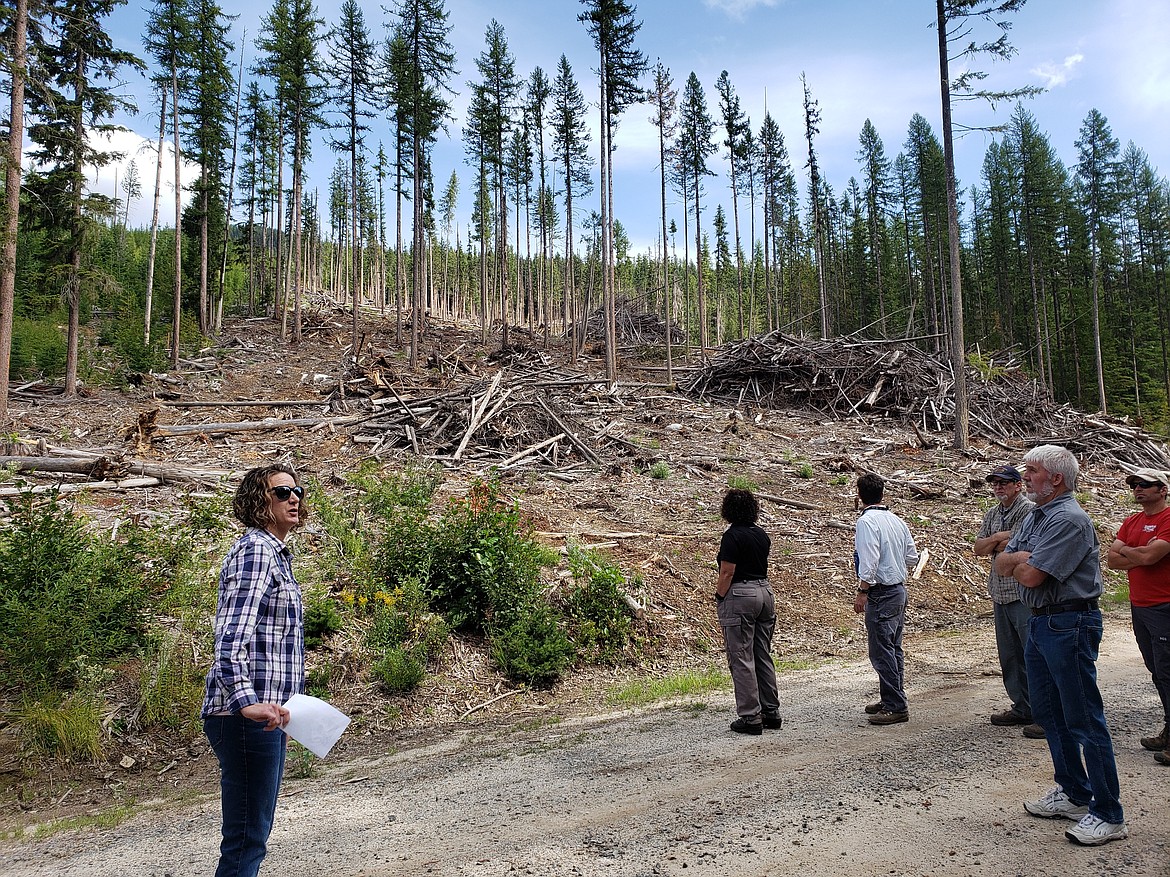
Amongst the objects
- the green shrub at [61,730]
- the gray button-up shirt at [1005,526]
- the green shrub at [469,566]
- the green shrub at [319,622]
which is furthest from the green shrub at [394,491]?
the gray button-up shirt at [1005,526]

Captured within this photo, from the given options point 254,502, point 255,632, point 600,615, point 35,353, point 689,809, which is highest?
point 35,353

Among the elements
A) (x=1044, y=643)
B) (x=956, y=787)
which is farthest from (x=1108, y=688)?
(x=1044, y=643)

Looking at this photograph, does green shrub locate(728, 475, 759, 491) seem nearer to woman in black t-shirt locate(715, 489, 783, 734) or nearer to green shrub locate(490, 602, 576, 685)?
green shrub locate(490, 602, 576, 685)

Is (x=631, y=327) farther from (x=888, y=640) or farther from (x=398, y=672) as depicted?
(x=888, y=640)

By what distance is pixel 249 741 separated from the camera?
2715 millimetres

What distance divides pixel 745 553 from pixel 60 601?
6.53 meters

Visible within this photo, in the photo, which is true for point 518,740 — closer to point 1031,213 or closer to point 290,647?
point 290,647

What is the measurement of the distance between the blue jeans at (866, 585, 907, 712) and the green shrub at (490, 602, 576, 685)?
11.4ft

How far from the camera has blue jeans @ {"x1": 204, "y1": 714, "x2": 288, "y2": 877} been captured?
2697 mm

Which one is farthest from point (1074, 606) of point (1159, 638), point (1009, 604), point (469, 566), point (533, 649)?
point (469, 566)

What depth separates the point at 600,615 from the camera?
26.9 feet

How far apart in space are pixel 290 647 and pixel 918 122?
5860 centimetres

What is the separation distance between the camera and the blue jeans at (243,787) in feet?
8.85

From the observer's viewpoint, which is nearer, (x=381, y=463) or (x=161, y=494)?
(x=161, y=494)
